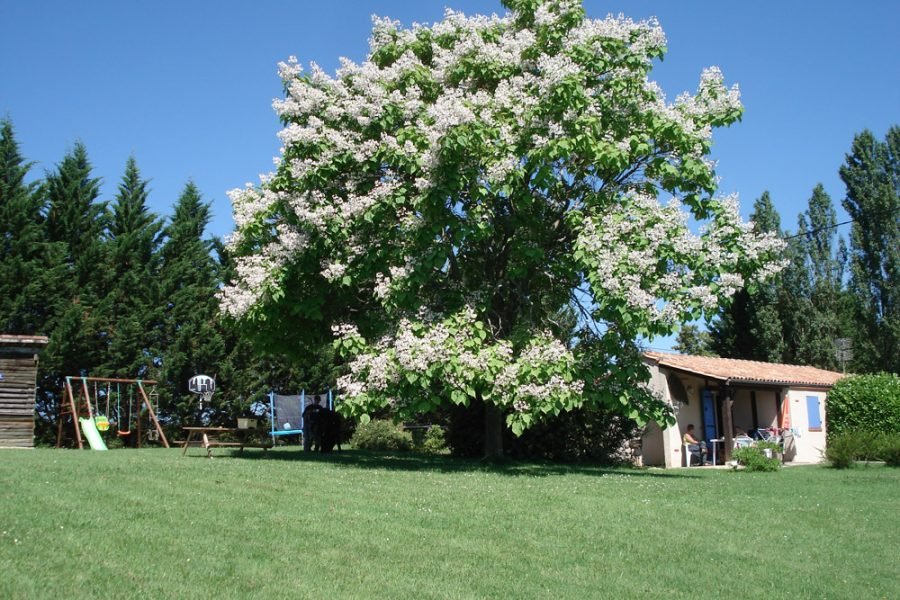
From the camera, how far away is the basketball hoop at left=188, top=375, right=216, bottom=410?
25891 millimetres

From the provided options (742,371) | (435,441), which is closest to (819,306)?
(742,371)

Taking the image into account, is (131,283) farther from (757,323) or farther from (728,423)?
(757,323)

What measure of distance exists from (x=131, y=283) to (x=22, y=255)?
3205 mm

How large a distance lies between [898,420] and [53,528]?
25699 mm

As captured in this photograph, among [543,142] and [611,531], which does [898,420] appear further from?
[611,531]

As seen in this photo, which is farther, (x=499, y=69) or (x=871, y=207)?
(x=871, y=207)

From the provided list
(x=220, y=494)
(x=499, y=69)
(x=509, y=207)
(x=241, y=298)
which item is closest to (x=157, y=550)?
(x=220, y=494)

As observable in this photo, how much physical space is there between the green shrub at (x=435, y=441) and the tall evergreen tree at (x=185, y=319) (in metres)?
7.44

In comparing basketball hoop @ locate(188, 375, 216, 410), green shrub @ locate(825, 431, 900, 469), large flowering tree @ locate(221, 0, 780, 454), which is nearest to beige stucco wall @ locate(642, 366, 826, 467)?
green shrub @ locate(825, 431, 900, 469)

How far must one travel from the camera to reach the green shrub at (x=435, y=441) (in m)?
25.2

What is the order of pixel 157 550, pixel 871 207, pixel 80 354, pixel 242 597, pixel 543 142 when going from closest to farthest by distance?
pixel 242 597
pixel 157 550
pixel 543 142
pixel 80 354
pixel 871 207

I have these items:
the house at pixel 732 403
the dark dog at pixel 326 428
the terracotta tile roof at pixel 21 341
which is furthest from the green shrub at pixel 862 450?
the terracotta tile roof at pixel 21 341

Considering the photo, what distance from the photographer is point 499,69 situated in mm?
16031

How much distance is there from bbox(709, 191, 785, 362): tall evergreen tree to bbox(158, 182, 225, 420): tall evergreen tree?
21017 millimetres
